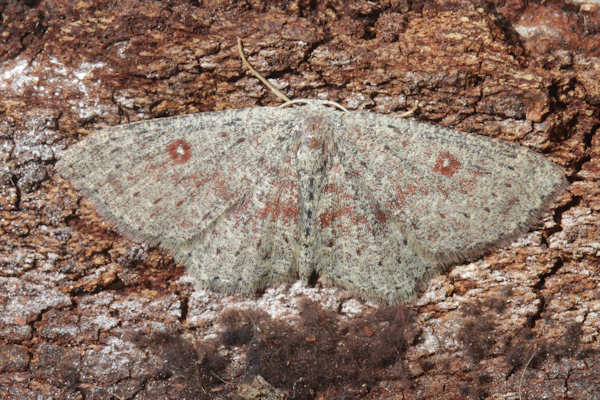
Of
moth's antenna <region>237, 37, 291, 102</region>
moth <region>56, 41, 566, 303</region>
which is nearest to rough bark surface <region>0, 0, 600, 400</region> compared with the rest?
moth's antenna <region>237, 37, 291, 102</region>

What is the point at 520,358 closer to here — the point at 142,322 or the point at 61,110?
the point at 142,322

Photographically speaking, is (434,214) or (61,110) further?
(61,110)

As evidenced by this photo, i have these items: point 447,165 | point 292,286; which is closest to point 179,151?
point 292,286

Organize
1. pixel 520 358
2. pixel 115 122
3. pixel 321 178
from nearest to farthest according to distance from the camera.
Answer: pixel 520 358 → pixel 321 178 → pixel 115 122

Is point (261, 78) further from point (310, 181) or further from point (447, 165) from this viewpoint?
point (447, 165)

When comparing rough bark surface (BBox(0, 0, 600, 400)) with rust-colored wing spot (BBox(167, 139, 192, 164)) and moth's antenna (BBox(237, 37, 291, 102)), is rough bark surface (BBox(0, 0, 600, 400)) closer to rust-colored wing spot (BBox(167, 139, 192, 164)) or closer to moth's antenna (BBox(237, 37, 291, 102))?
moth's antenna (BBox(237, 37, 291, 102))

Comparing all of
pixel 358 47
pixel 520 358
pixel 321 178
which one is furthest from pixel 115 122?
pixel 520 358
